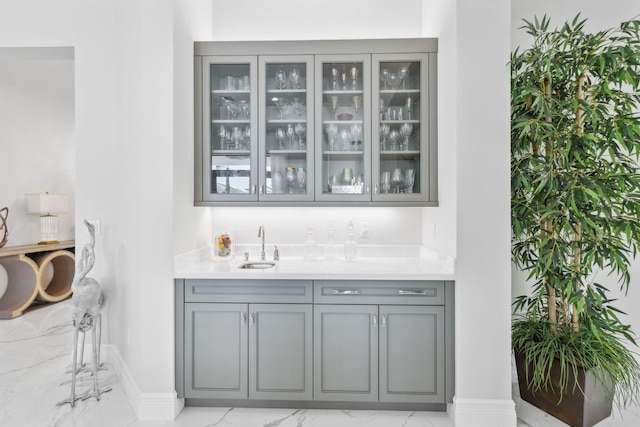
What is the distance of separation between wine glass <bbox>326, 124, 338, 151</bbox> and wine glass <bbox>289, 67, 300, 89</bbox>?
381 mm

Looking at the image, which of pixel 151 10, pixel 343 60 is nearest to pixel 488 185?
pixel 343 60

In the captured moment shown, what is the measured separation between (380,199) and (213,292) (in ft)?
4.31

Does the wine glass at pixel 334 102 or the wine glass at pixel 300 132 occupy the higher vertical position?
the wine glass at pixel 334 102

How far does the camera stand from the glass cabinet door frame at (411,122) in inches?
99.3

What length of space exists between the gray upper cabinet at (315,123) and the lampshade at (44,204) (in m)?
3.39

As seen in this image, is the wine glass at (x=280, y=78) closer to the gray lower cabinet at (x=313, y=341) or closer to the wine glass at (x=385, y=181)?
the wine glass at (x=385, y=181)

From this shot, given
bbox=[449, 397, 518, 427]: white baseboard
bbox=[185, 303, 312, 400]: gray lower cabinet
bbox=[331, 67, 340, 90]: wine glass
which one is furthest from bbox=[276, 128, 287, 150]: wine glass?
bbox=[449, 397, 518, 427]: white baseboard

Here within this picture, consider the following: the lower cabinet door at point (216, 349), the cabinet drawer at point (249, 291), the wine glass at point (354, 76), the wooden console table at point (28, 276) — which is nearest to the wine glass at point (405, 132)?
the wine glass at point (354, 76)

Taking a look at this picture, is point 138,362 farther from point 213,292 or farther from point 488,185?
point 488,185

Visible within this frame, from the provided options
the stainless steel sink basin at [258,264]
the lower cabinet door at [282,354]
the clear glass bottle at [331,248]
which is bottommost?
the lower cabinet door at [282,354]

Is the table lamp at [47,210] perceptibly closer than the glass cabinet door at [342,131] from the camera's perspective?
No

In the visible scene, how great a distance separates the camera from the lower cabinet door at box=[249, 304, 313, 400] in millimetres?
2281

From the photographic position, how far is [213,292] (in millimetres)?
2301

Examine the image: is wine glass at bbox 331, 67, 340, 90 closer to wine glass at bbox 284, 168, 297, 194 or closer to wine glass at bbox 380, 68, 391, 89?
wine glass at bbox 380, 68, 391, 89
